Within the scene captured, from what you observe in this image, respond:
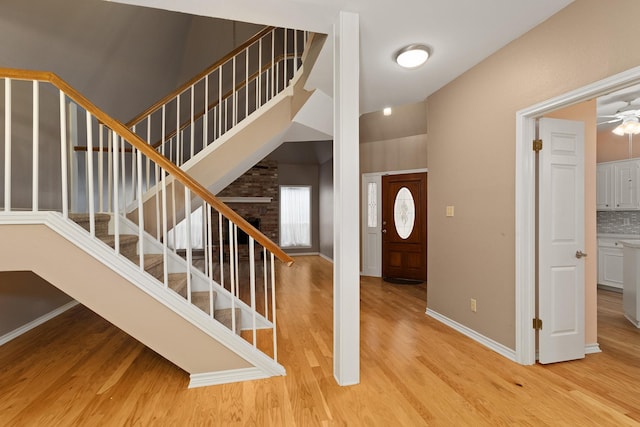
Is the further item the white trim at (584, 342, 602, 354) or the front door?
the front door

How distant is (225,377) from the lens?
2.12m

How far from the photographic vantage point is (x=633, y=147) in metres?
4.64

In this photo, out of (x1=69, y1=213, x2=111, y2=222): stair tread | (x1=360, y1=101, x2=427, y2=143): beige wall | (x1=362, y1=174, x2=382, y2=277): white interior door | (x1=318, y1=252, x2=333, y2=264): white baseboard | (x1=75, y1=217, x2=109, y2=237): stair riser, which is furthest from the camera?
(x1=318, y1=252, x2=333, y2=264): white baseboard

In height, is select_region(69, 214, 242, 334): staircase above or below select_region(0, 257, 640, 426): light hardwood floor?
above

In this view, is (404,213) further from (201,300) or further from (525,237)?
(201,300)

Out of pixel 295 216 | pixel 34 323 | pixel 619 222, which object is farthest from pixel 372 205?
pixel 34 323

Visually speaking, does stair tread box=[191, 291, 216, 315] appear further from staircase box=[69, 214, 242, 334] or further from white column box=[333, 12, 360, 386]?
white column box=[333, 12, 360, 386]

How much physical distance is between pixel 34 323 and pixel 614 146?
8.20 meters

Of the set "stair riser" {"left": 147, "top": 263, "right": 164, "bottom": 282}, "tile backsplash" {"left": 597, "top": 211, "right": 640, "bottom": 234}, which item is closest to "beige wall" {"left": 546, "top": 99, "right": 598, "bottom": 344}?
"tile backsplash" {"left": 597, "top": 211, "right": 640, "bottom": 234}

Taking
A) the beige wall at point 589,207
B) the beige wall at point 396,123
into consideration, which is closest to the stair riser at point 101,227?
the beige wall at point 589,207

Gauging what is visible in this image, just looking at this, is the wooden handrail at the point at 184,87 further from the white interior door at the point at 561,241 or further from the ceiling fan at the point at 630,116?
the ceiling fan at the point at 630,116

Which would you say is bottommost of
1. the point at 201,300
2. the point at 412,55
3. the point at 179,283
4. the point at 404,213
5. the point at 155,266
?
the point at 201,300

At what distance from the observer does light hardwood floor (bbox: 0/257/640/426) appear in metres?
1.75

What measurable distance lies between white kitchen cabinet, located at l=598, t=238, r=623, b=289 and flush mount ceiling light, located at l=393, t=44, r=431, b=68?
4511 millimetres
